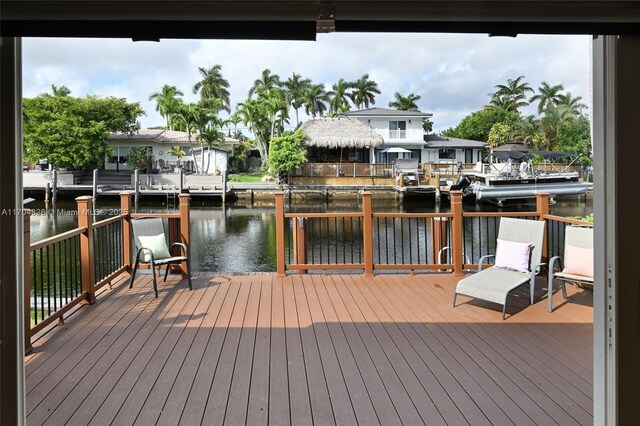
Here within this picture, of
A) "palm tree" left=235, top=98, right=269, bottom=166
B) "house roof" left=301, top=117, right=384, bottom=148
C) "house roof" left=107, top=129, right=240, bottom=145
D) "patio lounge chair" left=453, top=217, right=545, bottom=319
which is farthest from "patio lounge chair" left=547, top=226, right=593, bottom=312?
"palm tree" left=235, top=98, right=269, bottom=166

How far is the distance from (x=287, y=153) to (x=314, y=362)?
23426 mm

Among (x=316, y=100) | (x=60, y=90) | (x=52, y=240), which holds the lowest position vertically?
(x=52, y=240)

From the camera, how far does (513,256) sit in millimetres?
4656

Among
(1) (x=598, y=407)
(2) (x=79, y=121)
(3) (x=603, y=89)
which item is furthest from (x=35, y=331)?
(2) (x=79, y=121)

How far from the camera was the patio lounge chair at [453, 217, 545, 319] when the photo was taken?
163 inches

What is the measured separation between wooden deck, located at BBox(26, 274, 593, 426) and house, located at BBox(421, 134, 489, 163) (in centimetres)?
3016

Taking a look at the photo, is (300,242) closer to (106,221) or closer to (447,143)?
(106,221)

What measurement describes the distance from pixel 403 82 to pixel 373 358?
4356 cm

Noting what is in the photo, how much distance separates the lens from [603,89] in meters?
1.54

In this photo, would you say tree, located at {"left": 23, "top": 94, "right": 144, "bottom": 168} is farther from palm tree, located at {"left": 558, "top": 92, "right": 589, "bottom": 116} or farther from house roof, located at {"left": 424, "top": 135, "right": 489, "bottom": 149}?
palm tree, located at {"left": 558, "top": 92, "right": 589, "bottom": 116}

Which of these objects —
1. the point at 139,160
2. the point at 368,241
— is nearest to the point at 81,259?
the point at 368,241

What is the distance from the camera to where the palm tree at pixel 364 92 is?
4394cm

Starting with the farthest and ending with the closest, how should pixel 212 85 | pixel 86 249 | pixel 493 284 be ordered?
pixel 212 85 → pixel 86 249 → pixel 493 284

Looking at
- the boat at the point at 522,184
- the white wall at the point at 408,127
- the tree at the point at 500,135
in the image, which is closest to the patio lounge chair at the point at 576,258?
the boat at the point at 522,184
